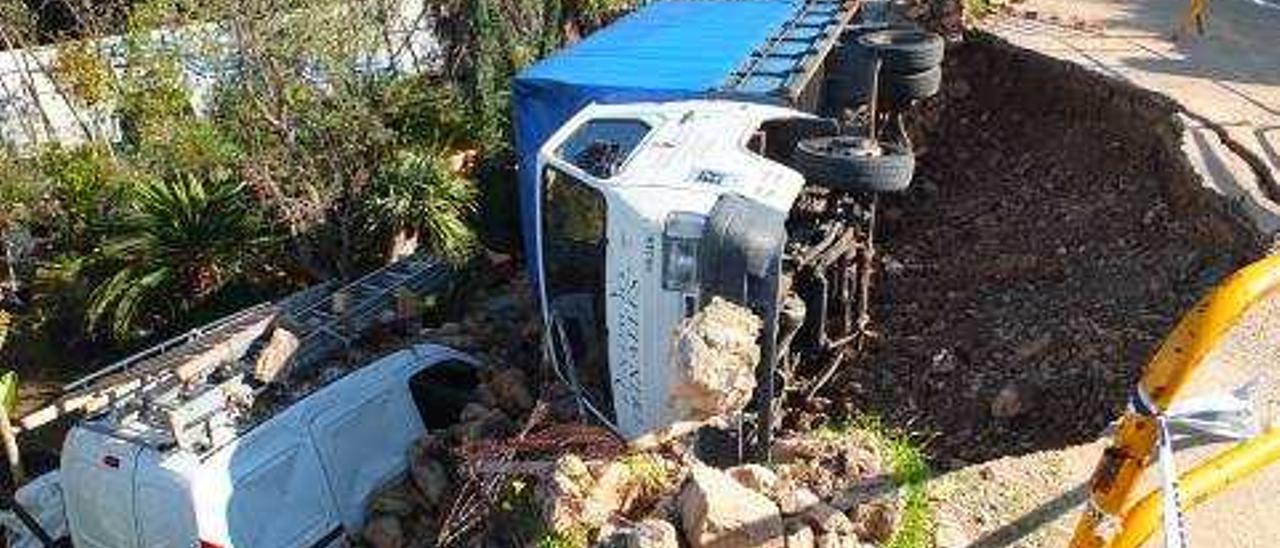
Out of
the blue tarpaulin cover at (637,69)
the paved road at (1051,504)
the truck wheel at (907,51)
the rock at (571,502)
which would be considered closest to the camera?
the rock at (571,502)

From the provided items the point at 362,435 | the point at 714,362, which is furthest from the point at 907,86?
the point at 362,435

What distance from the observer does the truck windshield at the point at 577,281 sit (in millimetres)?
7109

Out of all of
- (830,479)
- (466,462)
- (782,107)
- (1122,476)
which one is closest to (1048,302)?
(782,107)

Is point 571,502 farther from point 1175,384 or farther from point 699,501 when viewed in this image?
point 1175,384

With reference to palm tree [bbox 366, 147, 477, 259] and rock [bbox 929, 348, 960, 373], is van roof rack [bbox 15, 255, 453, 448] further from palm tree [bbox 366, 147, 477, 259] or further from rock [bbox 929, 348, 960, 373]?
rock [bbox 929, 348, 960, 373]

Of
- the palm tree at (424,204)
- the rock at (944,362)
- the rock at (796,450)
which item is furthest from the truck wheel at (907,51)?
the rock at (796,450)

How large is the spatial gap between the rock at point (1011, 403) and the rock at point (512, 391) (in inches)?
115

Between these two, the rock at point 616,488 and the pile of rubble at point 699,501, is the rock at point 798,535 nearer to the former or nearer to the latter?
the pile of rubble at point 699,501

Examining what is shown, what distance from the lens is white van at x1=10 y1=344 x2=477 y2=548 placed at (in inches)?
253

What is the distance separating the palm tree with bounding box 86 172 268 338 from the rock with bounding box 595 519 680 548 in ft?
23.0

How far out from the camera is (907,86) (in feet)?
34.3

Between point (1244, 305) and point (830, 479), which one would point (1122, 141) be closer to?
point (830, 479)

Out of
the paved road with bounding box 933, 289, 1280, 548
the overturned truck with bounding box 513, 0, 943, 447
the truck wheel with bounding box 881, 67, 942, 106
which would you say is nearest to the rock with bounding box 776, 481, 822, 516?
the paved road with bounding box 933, 289, 1280, 548

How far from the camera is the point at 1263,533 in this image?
566cm
